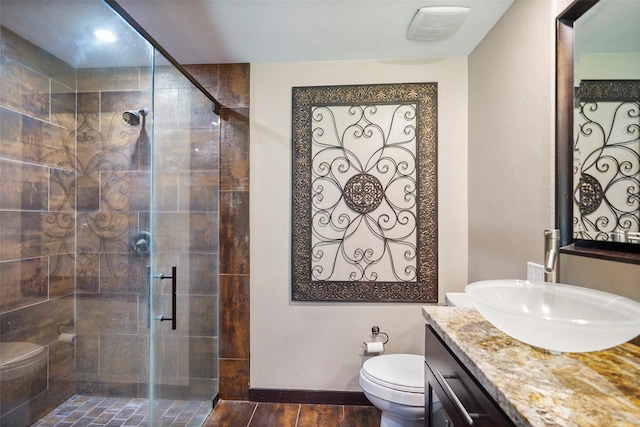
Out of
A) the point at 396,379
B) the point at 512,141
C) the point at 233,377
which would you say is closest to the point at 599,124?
the point at 512,141

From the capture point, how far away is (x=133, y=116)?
1742 millimetres

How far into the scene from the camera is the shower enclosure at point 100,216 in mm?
1455

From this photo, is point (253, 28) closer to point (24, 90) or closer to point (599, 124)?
point (24, 90)

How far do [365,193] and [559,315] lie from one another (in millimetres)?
1273

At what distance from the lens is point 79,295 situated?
6.05ft

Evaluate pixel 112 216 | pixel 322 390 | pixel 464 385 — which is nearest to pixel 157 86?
pixel 112 216

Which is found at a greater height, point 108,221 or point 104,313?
point 108,221

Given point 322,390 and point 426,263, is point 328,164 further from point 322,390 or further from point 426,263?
point 322,390

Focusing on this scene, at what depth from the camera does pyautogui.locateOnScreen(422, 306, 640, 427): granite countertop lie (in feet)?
1.69

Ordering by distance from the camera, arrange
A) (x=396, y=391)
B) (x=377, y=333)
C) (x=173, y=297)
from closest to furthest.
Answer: (x=396, y=391) → (x=173, y=297) → (x=377, y=333)

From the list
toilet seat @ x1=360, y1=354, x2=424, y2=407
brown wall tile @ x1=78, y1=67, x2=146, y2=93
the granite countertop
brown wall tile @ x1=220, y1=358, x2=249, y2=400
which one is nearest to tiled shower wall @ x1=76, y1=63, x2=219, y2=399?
brown wall tile @ x1=78, y1=67, x2=146, y2=93

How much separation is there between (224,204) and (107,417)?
1531 mm

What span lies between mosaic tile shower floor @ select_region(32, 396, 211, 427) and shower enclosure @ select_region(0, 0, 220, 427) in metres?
0.05

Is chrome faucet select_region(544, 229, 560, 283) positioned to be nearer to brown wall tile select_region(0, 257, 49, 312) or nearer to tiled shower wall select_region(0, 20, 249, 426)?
tiled shower wall select_region(0, 20, 249, 426)
